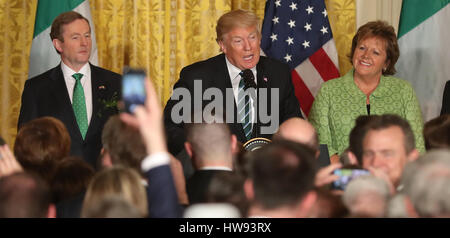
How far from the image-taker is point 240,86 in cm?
541

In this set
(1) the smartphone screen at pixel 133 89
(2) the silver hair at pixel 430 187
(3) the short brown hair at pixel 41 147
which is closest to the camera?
(2) the silver hair at pixel 430 187

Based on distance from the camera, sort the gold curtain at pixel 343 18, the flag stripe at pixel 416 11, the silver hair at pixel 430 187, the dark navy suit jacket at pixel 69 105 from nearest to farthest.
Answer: the silver hair at pixel 430 187 < the dark navy suit jacket at pixel 69 105 < the flag stripe at pixel 416 11 < the gold curtain at pixel 343 18

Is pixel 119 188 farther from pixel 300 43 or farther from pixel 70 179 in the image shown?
pixel 300 43

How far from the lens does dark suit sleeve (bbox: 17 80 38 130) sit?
5379mm

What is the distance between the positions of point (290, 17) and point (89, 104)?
6.36 ft

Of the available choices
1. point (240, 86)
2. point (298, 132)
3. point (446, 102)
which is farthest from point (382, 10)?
point (298, 132)

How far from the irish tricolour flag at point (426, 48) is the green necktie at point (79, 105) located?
9.24ft

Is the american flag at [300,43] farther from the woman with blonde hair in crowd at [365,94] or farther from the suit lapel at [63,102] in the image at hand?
the suit lapel at [63,102]

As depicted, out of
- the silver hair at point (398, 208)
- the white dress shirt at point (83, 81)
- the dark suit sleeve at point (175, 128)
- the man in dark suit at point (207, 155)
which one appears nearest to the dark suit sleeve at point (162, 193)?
the man in dark suit at point (207, 155)

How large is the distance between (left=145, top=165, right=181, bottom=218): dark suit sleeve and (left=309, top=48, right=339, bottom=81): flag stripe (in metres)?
3.85

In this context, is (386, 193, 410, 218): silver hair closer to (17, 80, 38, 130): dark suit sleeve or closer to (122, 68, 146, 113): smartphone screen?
(122, 68, 146, 113): smartphone screen

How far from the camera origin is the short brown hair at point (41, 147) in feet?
12.0
